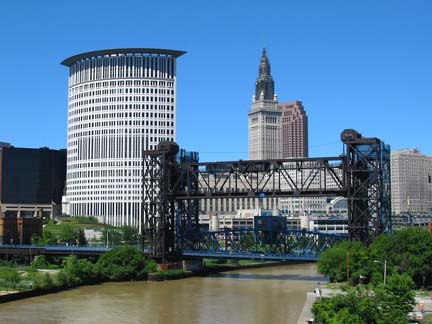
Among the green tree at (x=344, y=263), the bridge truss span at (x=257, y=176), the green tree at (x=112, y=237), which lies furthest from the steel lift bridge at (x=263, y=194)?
the green tree at (x=112, y=237)

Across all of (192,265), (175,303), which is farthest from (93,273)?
(175,303)

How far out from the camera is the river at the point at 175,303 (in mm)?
66500

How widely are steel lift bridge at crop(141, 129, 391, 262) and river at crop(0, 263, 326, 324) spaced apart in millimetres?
11185

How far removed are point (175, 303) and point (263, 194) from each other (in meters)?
35.5

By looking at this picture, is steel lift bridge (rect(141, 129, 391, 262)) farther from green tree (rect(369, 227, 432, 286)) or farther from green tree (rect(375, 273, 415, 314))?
green tree (rect(375, 273, 415, 314))

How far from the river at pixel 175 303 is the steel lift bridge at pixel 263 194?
440 inches

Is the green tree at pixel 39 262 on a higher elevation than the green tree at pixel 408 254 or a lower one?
lower

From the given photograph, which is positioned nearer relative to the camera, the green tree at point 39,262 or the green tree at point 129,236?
the green tree at point 39,262

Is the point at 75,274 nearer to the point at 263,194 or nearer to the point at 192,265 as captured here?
the point at 192,265

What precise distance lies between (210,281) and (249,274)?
1584 cm

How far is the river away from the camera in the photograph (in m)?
66.5

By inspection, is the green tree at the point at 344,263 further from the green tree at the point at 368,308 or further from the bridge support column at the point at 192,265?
the bridge support column at the point at 192,265

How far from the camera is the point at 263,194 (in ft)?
358

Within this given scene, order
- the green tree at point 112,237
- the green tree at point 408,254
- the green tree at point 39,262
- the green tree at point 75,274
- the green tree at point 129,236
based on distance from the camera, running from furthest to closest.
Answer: the green tree at point 129,236 < the green tree at point 112,237 < the green tree at point 39,262 < the green tree at point 75,274 < the green tree at point 408,254
